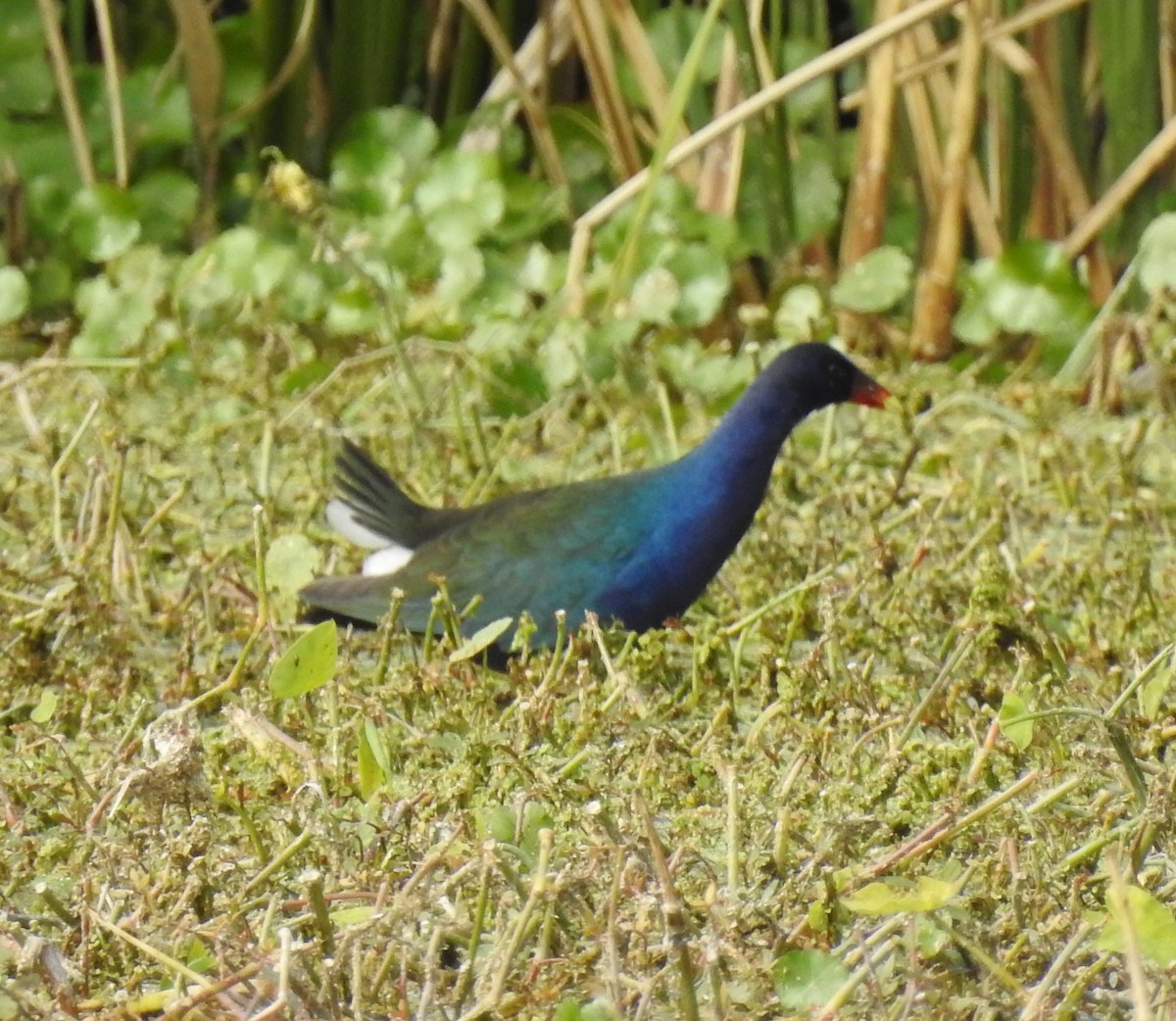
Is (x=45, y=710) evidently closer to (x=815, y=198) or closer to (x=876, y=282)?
(x=876, y=282)

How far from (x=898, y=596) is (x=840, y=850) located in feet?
2.70

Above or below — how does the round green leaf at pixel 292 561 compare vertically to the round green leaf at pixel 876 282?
above

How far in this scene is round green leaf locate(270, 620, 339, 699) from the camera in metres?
1.61

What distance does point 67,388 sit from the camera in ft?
11.3

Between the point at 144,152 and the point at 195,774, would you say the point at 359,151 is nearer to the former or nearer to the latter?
the point at 144,152

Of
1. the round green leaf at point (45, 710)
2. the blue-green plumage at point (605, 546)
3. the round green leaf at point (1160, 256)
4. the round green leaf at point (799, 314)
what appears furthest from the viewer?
the round green leaf at point (799, 314)

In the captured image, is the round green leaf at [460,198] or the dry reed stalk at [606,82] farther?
the round green leaf at [460,198]

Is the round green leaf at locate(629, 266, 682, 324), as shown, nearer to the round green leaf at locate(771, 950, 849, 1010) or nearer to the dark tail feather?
the dark tail feather

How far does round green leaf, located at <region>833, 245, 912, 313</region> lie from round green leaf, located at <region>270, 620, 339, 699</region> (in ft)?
5.99

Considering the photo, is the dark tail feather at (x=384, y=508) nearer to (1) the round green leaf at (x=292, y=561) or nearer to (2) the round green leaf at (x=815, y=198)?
(1) the round green leaf at (x=292, y=561)

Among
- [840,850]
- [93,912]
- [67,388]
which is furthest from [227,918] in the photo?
[67,388]

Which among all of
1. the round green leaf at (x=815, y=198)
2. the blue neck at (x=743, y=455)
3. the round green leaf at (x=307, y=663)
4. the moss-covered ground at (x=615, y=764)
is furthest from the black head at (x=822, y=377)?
the round green leaf at (x=307, y=663)

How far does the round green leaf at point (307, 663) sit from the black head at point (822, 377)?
3.41 feet

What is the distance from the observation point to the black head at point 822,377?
2582 millimetres
